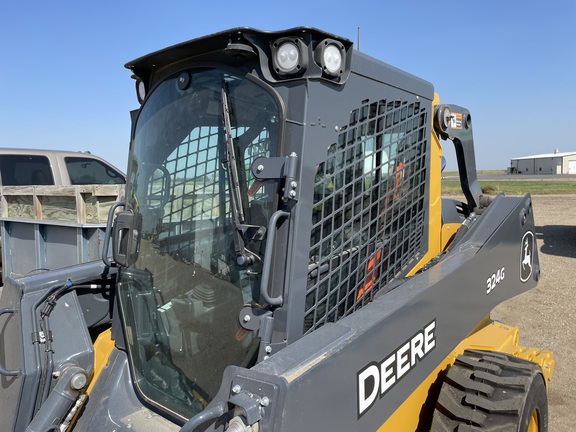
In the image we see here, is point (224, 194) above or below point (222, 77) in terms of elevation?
below

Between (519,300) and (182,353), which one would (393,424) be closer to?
(182,353)

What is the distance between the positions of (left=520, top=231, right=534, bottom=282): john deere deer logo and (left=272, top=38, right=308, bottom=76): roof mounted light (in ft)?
7.50

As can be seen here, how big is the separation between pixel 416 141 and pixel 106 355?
6.72ft

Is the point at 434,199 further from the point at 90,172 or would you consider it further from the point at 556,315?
the point at 90,172

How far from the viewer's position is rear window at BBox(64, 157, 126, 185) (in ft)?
27.2

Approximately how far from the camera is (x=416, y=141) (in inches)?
105

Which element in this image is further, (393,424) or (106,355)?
(106,355)

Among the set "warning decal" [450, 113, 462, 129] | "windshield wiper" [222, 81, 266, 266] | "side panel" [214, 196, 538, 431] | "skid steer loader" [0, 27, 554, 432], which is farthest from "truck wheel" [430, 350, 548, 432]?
"warning decal" [450, 113, 462, 129]

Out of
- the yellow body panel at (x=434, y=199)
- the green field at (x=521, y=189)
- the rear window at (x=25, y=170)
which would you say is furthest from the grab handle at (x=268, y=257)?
the green field at (x=521, y=189)

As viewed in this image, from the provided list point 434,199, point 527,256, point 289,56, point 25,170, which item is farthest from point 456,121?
point 25,170

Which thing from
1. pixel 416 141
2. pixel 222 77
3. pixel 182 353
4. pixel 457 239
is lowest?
pixel 182 353

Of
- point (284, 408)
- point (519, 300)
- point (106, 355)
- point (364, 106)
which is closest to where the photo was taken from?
point (284, 408)

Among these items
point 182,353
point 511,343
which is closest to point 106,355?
point 182,353

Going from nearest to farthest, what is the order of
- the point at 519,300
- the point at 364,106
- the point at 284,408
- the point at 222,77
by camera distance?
the point at 284,408
the point at 222,77
the point at 364,106
the point at 519,300
